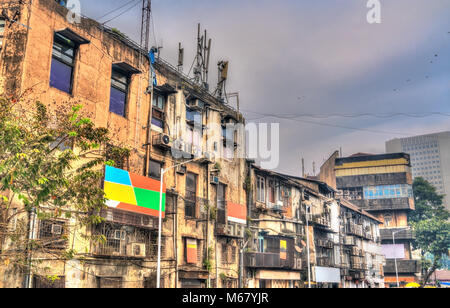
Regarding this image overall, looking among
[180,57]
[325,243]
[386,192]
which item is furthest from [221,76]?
[386,192]

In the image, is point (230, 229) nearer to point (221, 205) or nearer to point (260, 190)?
point (221, 205)

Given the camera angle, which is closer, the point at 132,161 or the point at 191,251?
the point at 132,161

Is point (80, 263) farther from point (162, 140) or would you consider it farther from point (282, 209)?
point (282, 209)

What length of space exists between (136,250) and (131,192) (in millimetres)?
3683

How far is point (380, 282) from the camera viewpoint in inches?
3076

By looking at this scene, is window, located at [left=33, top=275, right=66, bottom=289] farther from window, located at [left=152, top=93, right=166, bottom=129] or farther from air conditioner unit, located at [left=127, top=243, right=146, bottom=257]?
window, located at [left=152, top=93, right=166, bottom=129]

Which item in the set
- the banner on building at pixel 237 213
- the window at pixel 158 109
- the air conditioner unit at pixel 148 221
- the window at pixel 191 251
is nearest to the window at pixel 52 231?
the air conditioner unit at pixel 148 221

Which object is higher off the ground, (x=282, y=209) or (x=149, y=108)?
(x=149, y=108)

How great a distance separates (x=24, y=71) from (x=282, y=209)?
100ft

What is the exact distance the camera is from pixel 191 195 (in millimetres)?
34094

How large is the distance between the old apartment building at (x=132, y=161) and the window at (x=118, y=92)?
0.25 feet

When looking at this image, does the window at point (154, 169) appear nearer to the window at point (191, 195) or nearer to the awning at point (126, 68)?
the window at point (191, 195)

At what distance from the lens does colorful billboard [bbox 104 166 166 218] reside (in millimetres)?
25547
